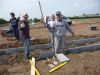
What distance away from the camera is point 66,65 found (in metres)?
9.30

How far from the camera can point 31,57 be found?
433 inches

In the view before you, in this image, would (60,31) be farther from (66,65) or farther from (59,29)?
(66,65)

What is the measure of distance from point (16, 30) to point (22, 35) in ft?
16.9

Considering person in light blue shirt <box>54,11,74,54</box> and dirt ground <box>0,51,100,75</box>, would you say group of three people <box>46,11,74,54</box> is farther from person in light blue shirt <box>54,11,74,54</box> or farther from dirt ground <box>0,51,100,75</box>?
dirt ground <box>0,51,100,75</box>

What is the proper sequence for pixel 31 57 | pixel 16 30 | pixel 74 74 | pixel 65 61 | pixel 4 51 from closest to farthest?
pixel 74 74, pixel 65 61, pixel 31 57, pixel 4 51, pixel 16 30

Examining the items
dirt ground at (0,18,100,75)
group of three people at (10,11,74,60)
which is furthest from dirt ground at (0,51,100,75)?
group of three people at (10,11,74,60)

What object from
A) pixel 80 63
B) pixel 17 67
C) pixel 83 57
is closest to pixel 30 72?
pixel 17 67

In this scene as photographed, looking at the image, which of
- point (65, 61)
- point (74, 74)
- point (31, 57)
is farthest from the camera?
point (31, 57)

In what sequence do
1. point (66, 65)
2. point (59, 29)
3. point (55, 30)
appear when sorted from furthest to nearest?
point (55, 30) < point (59, 29) < point (66, 65)

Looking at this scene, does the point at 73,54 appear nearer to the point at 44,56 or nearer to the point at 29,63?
the point at 44,56

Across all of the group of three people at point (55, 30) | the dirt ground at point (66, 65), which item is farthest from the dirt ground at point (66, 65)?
the group of three people at point (55, 30)

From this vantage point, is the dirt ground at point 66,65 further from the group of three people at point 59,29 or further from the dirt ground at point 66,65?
the group of three people at point 59,29

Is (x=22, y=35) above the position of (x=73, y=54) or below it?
above

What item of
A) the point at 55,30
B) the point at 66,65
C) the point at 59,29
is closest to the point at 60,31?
the point at 59,29
